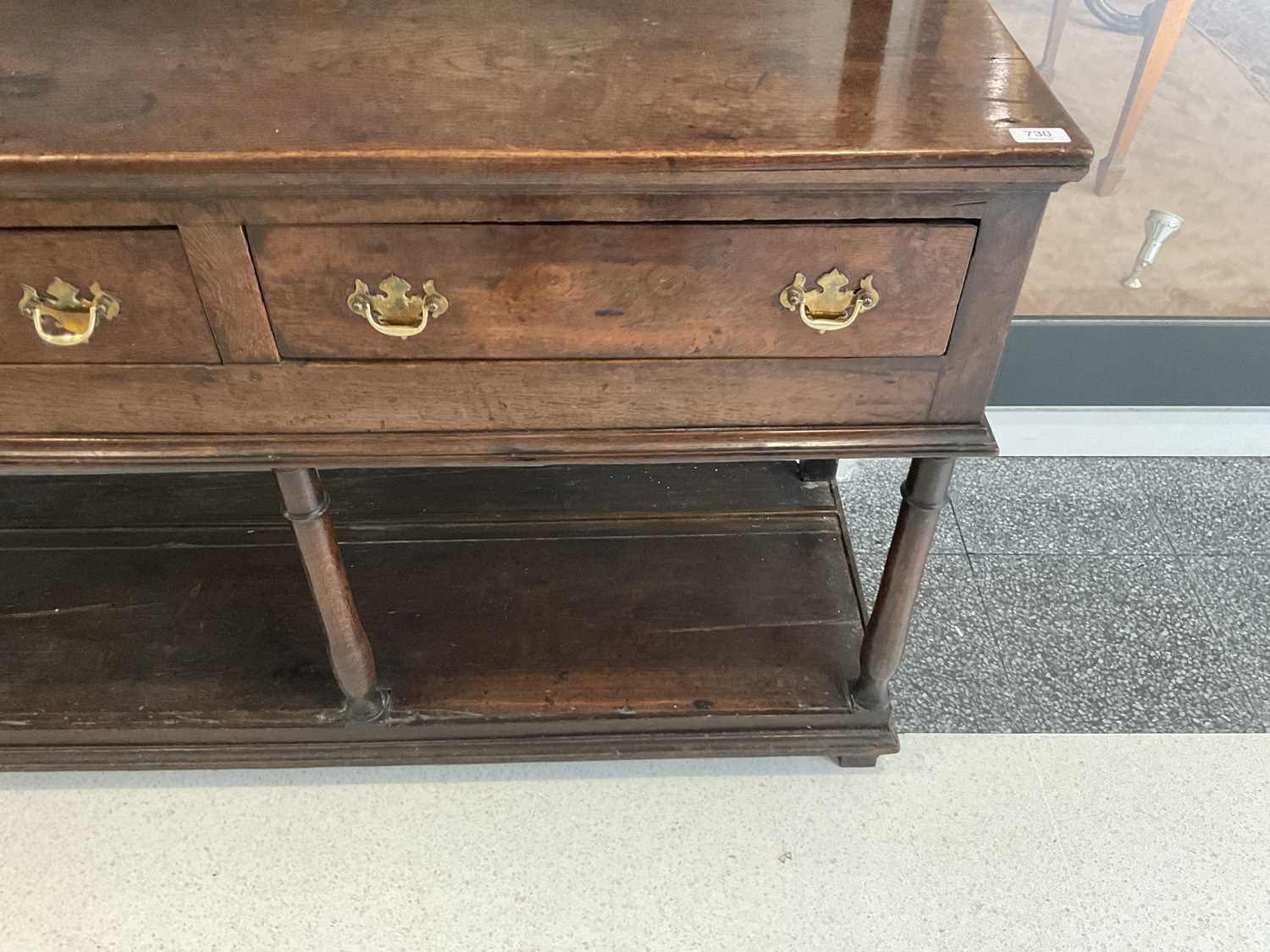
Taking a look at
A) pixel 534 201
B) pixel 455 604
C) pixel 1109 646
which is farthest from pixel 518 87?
pixel 1109 646

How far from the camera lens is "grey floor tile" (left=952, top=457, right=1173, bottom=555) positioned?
1615mm

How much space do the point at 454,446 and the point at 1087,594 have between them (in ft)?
3.61

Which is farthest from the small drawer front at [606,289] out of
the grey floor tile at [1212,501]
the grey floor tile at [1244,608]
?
the grey floor tile at [1212,501]

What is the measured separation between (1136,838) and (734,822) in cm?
51

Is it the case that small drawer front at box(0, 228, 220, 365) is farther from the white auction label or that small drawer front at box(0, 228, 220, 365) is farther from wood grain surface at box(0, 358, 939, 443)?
the white auction label

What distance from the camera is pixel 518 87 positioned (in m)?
0.82

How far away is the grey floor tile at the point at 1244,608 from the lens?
1.42m

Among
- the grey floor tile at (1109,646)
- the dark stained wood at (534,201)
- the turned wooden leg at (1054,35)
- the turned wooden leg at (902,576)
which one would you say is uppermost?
the dark stained wood at (534,201)

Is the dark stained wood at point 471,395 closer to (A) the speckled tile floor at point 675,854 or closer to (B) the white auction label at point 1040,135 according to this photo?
(B) the white auction label at point 1040,135

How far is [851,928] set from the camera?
45.4 inches

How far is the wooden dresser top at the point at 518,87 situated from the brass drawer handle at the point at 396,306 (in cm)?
11

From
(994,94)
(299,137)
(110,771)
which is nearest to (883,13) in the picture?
(994,94)

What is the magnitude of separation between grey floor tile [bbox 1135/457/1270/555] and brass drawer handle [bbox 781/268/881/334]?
1.09 metres

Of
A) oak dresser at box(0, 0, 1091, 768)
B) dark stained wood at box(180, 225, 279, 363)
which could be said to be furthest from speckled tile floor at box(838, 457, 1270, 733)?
dark stained wood at box(180, 225, 279, 363)
